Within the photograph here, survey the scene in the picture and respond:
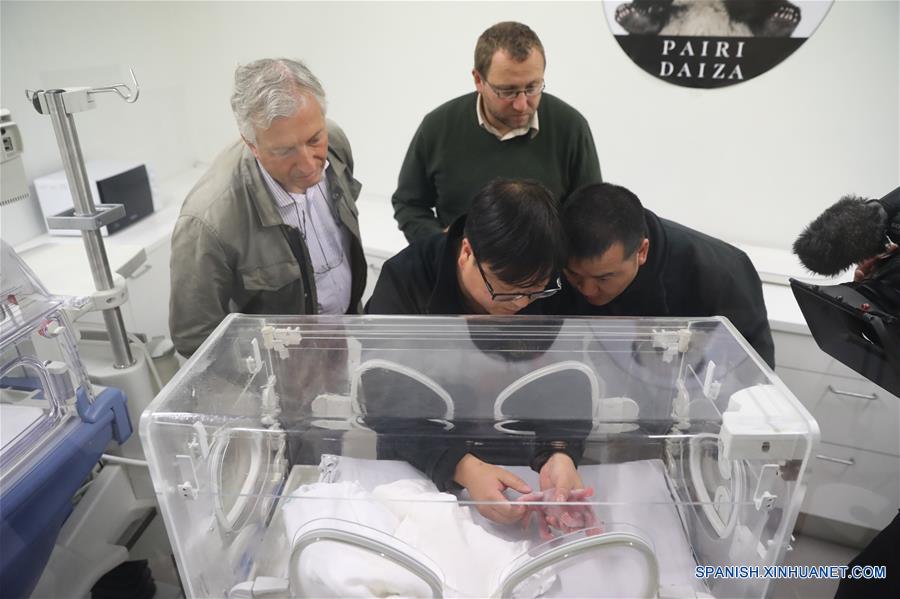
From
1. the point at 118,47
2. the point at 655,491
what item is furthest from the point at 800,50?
the point at 118,47

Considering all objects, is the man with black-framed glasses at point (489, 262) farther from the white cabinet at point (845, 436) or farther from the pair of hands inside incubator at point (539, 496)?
the white cabinet at point (845, 436)

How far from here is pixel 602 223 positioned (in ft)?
4.17

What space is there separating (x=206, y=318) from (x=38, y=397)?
1.34 feet

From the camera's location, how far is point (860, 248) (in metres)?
1.25

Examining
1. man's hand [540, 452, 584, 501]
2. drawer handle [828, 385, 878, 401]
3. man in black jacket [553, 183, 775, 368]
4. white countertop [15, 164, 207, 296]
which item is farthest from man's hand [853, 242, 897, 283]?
white countertop [15, 164, 207, 296]

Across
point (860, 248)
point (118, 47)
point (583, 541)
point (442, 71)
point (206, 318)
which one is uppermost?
point (118, 47)

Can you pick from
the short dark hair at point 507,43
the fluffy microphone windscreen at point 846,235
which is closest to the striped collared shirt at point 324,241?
the short dark hair at point 507,43

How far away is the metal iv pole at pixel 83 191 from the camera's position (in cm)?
141

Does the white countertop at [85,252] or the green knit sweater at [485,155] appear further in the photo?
the green knit sweater at [485,155]

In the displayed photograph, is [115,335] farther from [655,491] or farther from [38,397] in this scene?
[655,491]

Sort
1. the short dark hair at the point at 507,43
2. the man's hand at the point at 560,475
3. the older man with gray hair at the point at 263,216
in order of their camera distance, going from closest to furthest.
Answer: the man's hand at the point at 560,475
the older man with gray hair at the point at 263,216
the short dark hair at the point at 507,43

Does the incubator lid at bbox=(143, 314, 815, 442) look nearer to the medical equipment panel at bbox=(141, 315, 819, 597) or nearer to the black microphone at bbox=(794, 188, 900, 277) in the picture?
the medical equipment panel at bbox=(141, 315, 819, 597)

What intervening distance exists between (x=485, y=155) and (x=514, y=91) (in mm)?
245

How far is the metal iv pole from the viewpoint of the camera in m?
1.41
